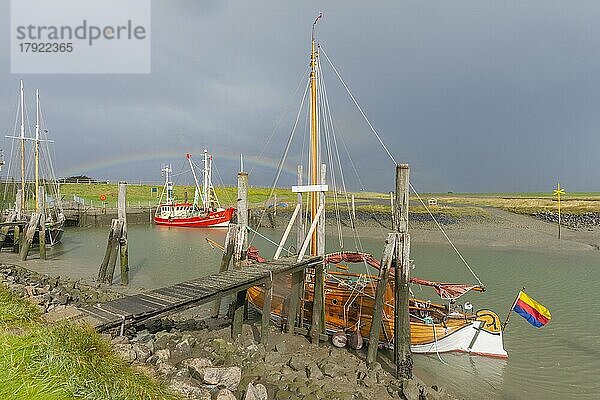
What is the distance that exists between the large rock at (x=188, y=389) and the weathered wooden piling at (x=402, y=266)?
5759mm

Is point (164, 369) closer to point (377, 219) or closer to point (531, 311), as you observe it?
point (531, 311)

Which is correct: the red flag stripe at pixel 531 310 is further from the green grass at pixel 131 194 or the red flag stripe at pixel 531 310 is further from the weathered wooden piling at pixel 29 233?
the green grass at pixel 131 194

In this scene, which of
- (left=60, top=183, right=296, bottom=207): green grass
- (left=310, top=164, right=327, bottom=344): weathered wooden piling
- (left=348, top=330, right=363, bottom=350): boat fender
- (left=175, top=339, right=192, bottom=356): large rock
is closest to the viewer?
(left=175, top=339, right=192, bottom=356): large rock

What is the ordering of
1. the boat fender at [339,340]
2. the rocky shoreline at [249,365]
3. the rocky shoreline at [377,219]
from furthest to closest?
the rocky shoreline at [377,219] < the boat fender at [339,340] < the rocky shoreline at [249,365]

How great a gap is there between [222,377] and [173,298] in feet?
7.96

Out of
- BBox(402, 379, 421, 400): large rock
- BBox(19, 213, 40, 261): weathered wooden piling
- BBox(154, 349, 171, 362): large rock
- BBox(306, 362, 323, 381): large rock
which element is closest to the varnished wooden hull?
BBox(402, 379, 421, 400): large rock

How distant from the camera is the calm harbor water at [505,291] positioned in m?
11.0

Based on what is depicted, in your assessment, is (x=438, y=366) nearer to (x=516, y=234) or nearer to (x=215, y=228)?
(x=516, y=234)

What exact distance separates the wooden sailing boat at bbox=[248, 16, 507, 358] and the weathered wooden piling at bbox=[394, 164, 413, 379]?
4.20 feet

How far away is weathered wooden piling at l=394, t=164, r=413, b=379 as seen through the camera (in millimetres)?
10586

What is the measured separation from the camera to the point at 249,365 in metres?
9.43

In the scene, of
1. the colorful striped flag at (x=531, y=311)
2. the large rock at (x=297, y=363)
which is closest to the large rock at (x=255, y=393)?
the large rock at (x=297, y=363)

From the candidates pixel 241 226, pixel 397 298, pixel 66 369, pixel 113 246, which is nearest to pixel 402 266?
pixel 397 298

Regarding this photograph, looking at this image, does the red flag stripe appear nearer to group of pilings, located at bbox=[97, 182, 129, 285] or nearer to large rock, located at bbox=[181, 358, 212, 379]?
large rock, located at bbox=[181, 358, 212, 379]
